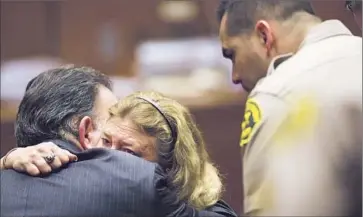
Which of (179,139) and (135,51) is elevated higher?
(179,139)

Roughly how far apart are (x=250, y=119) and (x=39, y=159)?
0.37 m

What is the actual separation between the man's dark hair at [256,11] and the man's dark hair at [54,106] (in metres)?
0.28

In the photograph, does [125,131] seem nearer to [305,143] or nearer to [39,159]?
[39,159]

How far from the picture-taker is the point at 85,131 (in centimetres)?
150

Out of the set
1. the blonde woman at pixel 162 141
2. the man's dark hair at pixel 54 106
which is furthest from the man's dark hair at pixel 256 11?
the man's dark hair at pixel 54 106

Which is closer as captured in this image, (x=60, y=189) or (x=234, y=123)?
(x=60, y=189)

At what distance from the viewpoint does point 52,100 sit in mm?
1502

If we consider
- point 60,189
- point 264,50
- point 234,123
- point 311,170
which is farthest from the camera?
point 234,123

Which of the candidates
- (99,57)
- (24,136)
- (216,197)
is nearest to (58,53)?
(99,57)

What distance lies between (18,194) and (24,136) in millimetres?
192

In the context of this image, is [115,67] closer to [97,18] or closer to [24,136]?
[97,18]

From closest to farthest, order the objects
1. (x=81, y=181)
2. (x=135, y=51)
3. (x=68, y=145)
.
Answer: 1. (x=81, y=181)
2. (x=68, y=145)
3. (x=135, y=51)

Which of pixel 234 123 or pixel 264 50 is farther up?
pixel 264 50

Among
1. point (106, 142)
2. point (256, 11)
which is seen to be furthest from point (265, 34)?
point (106, 142)
